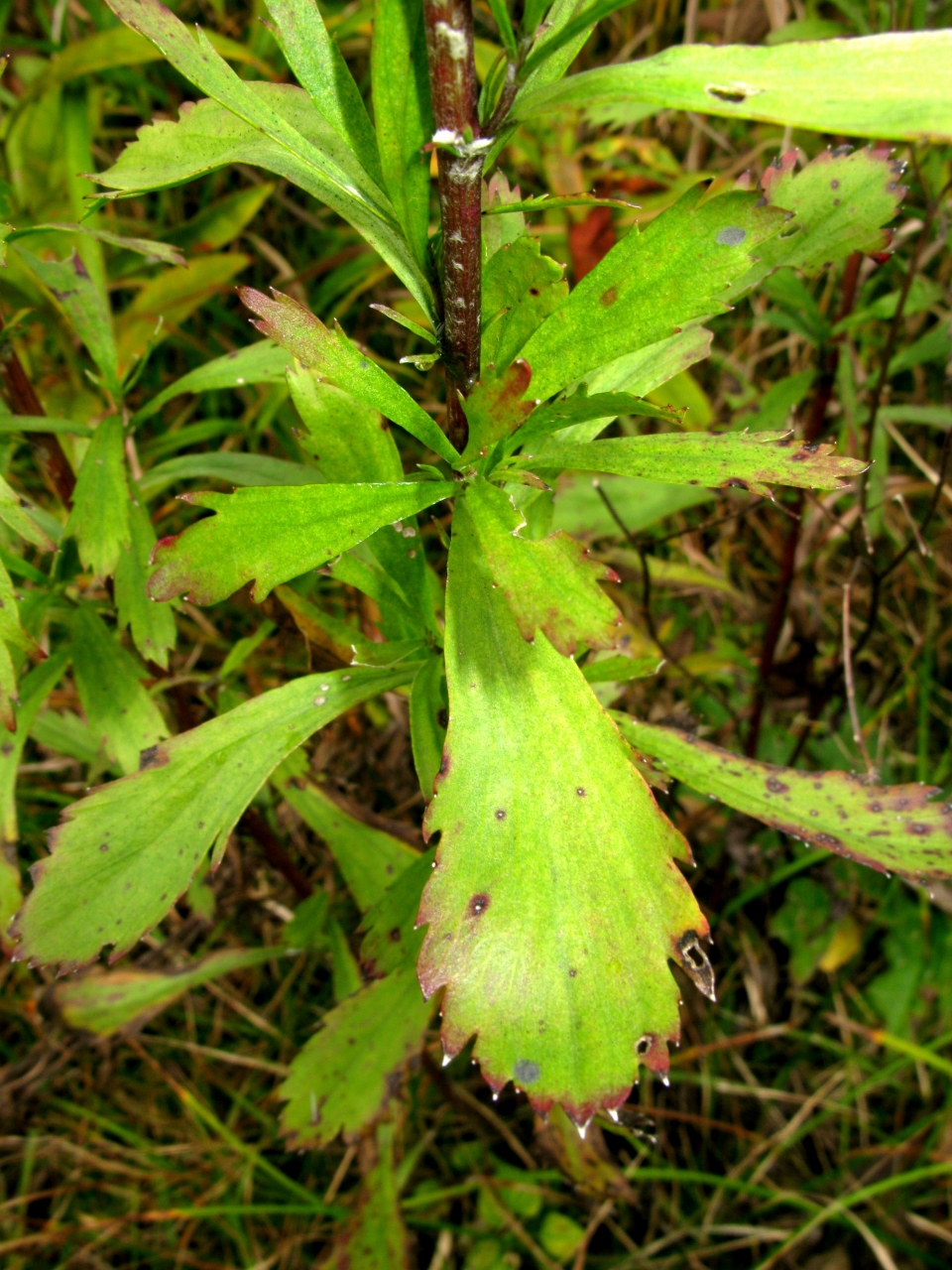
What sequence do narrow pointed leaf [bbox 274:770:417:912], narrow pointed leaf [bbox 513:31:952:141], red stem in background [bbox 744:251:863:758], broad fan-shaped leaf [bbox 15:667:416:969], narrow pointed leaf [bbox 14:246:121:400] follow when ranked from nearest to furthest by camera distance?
narrow pointed leaf [bbox 513:31:952:141] < broad fan-shaped leaf [bbox 15:667:416:969] < narrow pointed leaf [bbox 14:246:121:400] < narrow pointed leaf [bbox 274:770:417:912] < red stem in background [bbox 744:251:863:758]

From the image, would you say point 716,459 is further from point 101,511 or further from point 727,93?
point 101,511

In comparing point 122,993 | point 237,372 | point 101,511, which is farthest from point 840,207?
point 122,993

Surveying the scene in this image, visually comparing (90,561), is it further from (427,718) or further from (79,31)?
(79,31)

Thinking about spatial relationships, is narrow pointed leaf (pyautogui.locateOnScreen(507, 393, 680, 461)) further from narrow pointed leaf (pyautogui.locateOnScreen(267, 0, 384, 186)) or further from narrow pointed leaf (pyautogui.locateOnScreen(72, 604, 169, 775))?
narrow pointed leaf (pyautogui.locateOnScreen(72, 604, 169, 775))

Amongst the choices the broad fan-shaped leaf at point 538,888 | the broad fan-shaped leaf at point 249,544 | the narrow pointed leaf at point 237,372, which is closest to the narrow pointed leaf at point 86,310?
the narrow pointed leaf at point 237,372

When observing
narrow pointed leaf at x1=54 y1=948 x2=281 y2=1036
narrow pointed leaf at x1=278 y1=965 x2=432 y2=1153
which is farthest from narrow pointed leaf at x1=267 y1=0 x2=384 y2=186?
narrow pointed leaf at x1=54 y1=948 x2=281 y2=1036

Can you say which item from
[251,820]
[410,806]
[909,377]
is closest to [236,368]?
[251,820]
